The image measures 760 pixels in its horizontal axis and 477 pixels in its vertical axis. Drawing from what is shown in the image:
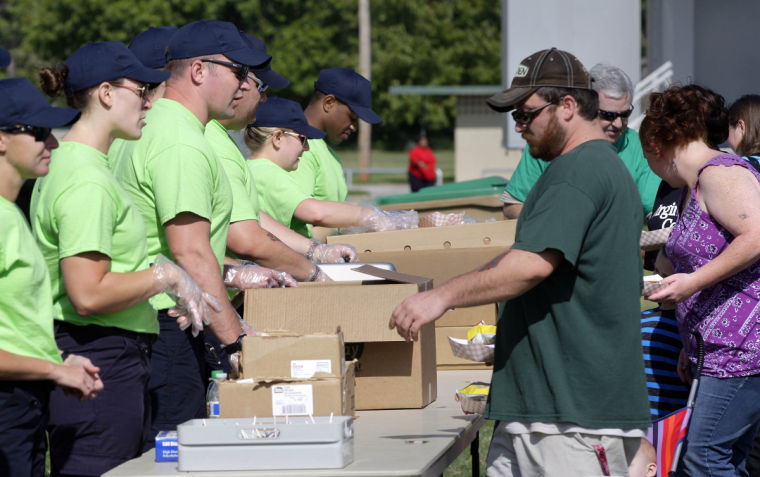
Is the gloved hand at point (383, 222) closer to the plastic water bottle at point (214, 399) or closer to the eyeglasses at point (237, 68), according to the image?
the eyeglasses at point (237, 68)

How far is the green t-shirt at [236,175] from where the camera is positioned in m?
4.09

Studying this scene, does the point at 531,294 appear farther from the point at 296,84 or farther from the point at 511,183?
the point at 296,84

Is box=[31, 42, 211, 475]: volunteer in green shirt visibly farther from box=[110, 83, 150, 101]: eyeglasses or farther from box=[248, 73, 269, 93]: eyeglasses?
box=[248, 73, 269, 93]: eyeglasses

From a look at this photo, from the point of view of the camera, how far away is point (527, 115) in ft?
9.71

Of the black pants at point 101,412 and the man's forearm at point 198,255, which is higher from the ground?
the man's forearm at point 198,255

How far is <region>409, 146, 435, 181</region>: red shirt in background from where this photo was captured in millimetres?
23422

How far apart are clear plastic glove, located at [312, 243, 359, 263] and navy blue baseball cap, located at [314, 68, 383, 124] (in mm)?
1045

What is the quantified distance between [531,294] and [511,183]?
2837mm

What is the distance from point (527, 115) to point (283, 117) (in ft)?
7.27

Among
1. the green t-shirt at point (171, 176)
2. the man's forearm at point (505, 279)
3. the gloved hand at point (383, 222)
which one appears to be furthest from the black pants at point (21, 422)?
the gloved hand at point (383, 222)

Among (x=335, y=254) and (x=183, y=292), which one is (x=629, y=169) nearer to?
(x=335, y=254)

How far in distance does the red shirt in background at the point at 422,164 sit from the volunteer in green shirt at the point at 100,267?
20.1 m

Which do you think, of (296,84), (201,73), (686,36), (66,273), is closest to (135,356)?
(66,273)

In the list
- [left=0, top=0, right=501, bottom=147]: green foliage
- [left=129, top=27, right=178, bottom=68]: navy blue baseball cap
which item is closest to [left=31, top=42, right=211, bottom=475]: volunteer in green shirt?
[left=129, top=27, right=178, bottom=68]: navy blue baseball cap
